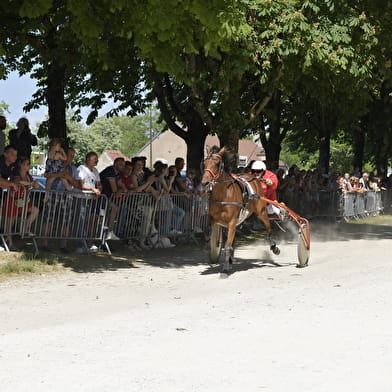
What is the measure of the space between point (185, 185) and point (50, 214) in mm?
4546

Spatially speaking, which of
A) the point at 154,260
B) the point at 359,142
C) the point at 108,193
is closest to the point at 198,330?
the point at 154,260

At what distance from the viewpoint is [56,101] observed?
19750 mm

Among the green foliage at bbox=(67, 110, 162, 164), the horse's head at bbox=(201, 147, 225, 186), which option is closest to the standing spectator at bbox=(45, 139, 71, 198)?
the horse's head at bbox=(201, 147, 225, 186)

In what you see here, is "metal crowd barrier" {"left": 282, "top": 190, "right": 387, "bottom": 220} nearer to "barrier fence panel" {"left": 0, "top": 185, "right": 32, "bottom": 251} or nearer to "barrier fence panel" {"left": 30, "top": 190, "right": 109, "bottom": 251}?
"barrier fence panel" {"left": 30, "top": 190, "right": 109, "bottom": 251}

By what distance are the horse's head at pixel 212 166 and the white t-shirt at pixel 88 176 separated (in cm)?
267

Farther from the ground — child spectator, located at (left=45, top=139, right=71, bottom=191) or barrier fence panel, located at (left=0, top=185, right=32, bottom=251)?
child spectator, located at (left=45, top=139, right=71, bottom=191)

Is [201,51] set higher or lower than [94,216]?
higher

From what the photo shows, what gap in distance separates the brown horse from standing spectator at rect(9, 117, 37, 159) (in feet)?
16.1

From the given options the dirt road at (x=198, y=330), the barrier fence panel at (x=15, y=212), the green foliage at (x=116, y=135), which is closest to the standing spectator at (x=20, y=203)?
the barrier fence panel at (x=15, y=212)

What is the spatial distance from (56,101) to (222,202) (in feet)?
29.0

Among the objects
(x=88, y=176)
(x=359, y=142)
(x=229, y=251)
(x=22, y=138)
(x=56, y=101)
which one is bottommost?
(x=229, y=251)

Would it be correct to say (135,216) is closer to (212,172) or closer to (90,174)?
(90,174)

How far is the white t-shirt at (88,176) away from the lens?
1359 cm

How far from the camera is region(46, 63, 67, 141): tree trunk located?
19719mm
